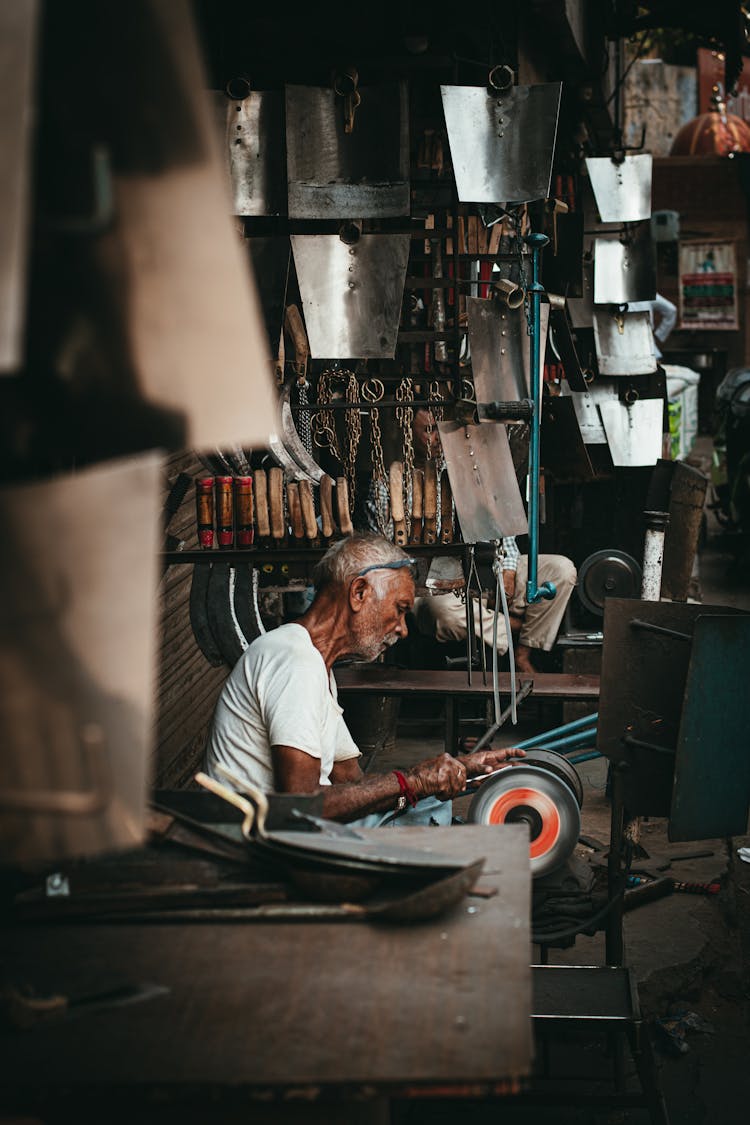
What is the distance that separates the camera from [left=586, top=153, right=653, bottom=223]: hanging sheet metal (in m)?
7.69

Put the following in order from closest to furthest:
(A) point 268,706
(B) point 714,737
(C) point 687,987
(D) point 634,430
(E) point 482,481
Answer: (A) point 268,706 → (B) point 714,737 → (C) point 687,987 → (E) point 482,481 → (D) point 634,430

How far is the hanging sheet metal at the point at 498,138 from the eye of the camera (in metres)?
4.54

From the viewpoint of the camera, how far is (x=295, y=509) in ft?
14.4

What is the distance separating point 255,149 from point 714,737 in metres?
2.78

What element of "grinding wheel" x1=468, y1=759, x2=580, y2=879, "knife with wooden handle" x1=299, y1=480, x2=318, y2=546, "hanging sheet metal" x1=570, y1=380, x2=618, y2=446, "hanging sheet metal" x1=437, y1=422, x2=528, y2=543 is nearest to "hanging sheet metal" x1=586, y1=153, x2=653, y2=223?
"hanging sheet metal" x1=570, y1=380, x2=618, y2=446

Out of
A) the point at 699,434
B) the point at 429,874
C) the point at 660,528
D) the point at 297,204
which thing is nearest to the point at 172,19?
the point at 429,874

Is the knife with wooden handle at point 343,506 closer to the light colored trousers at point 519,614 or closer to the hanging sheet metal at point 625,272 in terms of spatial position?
the light colored trousers at point 519,614

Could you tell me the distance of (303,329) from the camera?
4.88 metres

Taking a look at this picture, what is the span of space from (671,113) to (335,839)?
73.9ft

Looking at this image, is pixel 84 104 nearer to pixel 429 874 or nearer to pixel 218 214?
pixel 218 214

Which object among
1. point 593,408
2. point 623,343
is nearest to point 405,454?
point 593,408

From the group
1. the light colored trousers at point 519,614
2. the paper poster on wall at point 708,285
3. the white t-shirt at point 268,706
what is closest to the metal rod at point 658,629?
the white t-shirt at point 268,706

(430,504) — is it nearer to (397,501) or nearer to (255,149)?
(397,501)

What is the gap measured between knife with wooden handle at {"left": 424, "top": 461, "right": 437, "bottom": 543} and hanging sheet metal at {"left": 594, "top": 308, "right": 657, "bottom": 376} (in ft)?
12.1
